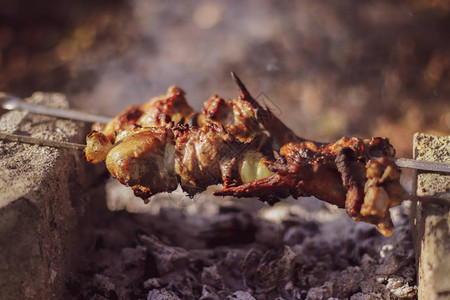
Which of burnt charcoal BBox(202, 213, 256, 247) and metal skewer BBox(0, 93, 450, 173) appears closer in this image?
metal skewer BBox(0, 93, 450, 173)

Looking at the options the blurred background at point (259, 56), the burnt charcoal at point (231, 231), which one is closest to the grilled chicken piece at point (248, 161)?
the burnt charcoal at point (231, 231)

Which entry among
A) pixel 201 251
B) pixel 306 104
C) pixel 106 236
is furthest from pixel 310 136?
pixel 106 236

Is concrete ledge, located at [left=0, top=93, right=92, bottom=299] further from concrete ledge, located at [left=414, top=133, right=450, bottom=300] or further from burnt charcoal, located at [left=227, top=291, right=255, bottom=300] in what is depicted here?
concrete ledge, located at [left=414, top=133, right=450, bottom=300]

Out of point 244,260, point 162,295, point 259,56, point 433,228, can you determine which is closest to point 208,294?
point 162,295

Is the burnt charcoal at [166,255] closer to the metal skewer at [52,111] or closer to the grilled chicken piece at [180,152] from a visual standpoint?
the grilled chicken piece at [180,152]

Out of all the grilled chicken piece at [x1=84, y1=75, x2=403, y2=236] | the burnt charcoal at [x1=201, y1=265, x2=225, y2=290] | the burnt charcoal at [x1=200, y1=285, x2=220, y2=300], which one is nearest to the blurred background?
the grilled chicken piece at [x1=84, y1=75, x2=403, y2=236]

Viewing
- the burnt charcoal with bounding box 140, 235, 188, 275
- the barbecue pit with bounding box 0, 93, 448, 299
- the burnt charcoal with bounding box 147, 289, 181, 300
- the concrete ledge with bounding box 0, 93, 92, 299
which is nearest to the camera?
the concrete ledge with bounding box 0, 93, 92, 299
